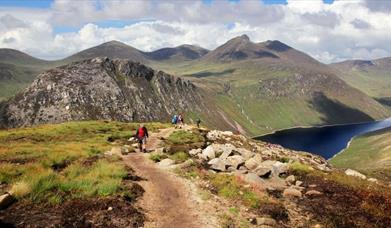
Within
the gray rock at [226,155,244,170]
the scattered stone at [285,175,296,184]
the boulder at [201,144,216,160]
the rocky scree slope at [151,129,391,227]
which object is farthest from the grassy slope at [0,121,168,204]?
the scattered stone at [285,175,296,184]

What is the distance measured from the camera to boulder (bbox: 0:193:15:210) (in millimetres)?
20812

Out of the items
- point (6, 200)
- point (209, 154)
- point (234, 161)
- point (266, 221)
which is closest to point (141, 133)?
point (209, 154)

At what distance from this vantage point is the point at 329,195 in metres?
30.8

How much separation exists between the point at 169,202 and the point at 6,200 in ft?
31.4

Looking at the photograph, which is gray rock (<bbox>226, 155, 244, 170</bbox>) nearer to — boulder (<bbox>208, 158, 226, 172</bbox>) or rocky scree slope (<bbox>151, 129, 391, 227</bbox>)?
rocky scree slope (<bbox>151, 129, 391, 227</bbox>)

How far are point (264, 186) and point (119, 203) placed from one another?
13.1 meters

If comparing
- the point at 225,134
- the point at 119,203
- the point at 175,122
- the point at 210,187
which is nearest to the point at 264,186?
the point at 210,187

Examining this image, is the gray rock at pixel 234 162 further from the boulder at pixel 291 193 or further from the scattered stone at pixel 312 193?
the scattered stone at pixel 312 193

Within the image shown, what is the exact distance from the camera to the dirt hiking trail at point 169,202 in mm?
21797

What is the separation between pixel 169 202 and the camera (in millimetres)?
25469

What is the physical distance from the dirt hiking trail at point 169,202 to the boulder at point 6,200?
7215 mm

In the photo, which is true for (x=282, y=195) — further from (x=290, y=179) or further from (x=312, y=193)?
(x=290, y=179)

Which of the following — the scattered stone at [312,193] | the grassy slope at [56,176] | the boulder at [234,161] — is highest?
the grassy slope at [56,176]

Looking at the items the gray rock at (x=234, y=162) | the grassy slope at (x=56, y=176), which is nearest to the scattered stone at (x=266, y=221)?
the grassy slope at (x=56, y=176)
